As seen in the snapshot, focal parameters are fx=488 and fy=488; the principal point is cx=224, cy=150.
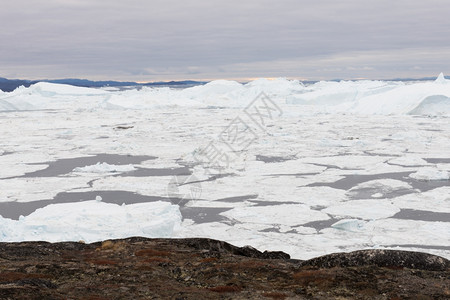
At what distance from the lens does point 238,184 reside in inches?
602

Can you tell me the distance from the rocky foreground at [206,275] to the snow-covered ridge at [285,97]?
36.6 meters

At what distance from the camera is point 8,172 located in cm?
1745

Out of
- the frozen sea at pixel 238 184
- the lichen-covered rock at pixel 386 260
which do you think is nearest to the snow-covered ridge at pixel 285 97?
the frozen sea at pixel 238 184

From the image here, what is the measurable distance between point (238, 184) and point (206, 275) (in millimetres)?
9711

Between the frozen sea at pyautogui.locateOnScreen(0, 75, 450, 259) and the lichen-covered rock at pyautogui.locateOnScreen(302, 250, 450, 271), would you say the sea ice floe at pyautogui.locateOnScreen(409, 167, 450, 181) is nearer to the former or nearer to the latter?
the frozen sea at pyautogui.locateOnScreen(0, 75, 450, 259)

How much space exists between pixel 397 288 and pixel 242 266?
1.80m

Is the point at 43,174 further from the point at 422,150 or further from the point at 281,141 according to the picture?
the point at 422,150

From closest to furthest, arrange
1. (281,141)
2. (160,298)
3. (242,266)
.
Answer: (160,298), (242,266), (281,141)

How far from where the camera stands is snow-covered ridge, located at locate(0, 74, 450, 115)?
136ft

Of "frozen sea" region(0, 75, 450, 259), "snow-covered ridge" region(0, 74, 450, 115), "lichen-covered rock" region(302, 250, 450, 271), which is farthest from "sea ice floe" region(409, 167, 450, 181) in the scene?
"snow-covered ridge" region(0, 74, 450, 115)

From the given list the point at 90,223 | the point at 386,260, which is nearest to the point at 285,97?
the point at 90,223

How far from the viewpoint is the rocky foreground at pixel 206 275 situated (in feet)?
15.8

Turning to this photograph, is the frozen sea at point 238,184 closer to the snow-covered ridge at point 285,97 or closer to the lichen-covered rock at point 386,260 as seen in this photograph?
the lichen-covered rock at point 386,260

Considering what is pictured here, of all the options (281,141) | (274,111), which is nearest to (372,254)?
(281,141)
